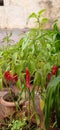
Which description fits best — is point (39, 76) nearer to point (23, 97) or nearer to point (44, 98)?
point (44, 98)

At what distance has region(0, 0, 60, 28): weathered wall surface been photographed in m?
5.21

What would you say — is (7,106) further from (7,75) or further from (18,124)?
(7,75)

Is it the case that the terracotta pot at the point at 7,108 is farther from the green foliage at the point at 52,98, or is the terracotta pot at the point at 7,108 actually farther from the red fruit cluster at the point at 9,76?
the green foliage at the point at 52,98

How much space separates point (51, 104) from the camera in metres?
2.55

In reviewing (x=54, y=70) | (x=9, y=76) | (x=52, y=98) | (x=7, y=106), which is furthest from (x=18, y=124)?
(x=54, y=70)

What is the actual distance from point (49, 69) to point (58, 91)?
184 millimetres

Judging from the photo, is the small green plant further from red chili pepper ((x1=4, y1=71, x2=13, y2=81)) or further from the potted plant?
red chili pepper ((x1=4, y1=71, x2=13, y2=81))

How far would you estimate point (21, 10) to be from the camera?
5391 millimetres

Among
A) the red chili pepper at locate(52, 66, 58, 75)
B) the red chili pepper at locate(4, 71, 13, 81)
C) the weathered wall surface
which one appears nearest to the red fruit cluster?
the red chili pepper at locate(4, 71, 13, 81)

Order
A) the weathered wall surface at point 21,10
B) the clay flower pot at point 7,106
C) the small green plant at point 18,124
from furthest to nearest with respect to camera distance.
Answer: the weathered wall surface at point 21,10 < the clay flower pot at point 7,106 < the small green plant at point 18,124

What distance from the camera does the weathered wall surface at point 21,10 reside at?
5207mm

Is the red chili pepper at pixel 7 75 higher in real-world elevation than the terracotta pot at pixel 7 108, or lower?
higher

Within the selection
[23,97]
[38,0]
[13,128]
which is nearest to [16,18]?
[38,0]

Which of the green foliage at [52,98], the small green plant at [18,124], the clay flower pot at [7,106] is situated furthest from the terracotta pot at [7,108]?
the green foliage at [52,98]
